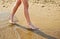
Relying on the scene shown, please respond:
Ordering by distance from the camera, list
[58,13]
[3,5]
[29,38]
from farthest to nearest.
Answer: [3,5] → [58,13] → [29,38]

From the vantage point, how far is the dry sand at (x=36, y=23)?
3364 mm

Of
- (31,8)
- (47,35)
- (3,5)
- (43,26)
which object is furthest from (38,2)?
(47,35)

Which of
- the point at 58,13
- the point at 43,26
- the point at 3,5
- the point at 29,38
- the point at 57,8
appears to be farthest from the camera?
the point at 3,5

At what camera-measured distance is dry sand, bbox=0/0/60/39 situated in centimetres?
336

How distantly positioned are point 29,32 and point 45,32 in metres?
0.27

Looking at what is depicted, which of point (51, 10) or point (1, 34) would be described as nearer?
point (1, 34)

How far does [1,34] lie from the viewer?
3.44 metres

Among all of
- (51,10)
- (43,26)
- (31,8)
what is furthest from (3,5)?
(43,26)

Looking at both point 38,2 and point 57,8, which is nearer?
point 57,8

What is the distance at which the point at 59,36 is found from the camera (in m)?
3.29

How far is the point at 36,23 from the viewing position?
3818 millimetres

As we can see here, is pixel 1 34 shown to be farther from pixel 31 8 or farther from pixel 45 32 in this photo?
pixel 31 8

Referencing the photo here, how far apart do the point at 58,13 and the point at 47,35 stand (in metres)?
1.20

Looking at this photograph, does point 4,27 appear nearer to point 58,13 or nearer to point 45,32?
point 45,32
